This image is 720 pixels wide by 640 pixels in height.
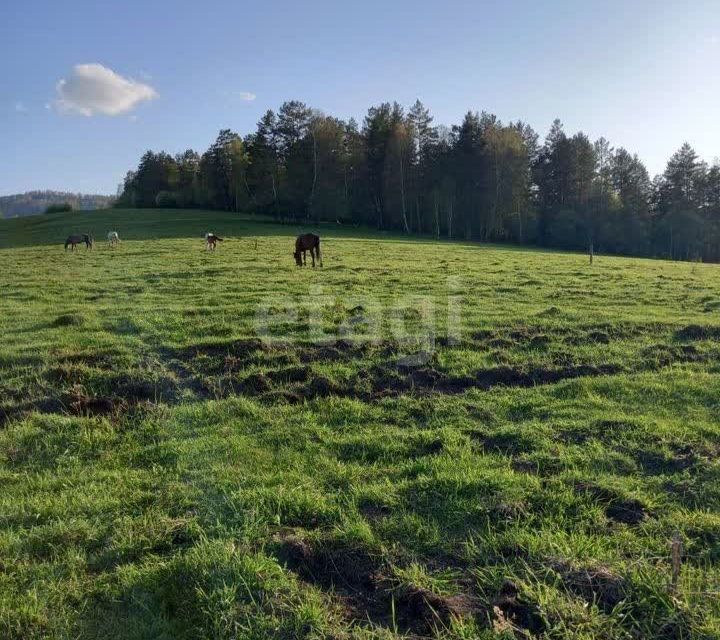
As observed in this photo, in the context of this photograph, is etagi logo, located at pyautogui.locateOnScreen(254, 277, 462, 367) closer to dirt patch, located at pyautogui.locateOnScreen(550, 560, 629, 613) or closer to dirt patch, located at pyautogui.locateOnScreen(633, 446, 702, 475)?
dirt patch, located at pyautogui.locateOnScreen(633, 446, 702, 475)

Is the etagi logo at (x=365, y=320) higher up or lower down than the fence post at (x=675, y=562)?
higher up

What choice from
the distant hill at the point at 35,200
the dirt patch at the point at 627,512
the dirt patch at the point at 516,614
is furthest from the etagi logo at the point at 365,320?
the distant hill at the point at 35,200

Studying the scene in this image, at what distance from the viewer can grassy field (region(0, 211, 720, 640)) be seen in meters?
3.35

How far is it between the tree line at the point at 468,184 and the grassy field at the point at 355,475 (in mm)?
48907

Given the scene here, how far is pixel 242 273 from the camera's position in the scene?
19.5 m

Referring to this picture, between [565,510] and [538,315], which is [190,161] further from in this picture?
[565,510]

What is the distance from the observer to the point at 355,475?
5.11m

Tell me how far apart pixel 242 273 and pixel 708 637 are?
18.0 metres

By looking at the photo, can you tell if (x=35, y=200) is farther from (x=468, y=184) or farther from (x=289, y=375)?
(x=289, y=375)

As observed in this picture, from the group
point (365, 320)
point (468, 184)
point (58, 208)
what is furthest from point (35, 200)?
point (365, 320)

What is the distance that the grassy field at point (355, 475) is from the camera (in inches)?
132

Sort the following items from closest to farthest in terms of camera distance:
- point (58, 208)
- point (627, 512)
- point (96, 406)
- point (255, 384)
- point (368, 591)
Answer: point (368, 591) → point (627, 512) → point (96, 406) → point (255, 384) → point (58, 208)

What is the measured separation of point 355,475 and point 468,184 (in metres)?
58.9

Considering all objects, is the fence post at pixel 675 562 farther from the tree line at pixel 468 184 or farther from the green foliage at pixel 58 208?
the green foliage at pixel 58 208
